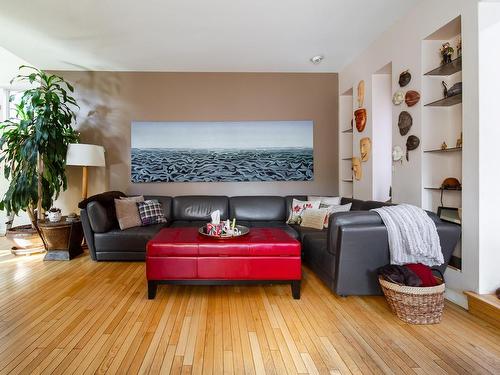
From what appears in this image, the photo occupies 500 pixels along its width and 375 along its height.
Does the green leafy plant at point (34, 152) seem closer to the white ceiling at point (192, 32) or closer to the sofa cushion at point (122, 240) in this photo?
the white ceiling at point (192, 32)

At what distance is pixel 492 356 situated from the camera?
161 centimetres

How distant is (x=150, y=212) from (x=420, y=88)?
3.47 meters

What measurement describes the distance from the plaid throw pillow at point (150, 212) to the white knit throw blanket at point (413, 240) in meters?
2.87

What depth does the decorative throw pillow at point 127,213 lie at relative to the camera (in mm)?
3563

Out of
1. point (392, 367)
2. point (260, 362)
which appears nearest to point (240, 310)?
point (260, 362)

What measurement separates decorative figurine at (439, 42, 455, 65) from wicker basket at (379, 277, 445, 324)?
6.44ft

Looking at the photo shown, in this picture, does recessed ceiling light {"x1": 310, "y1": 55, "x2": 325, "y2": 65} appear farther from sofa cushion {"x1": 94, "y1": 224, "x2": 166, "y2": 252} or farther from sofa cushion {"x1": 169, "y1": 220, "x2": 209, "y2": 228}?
sofa cushion {"x1": 94, "y1": 224, "x2": 166, "y2": 252}

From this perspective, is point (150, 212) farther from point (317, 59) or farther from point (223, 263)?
point (317, 59)

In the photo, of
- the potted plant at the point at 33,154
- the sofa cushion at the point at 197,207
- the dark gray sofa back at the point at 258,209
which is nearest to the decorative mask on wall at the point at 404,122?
the dark gray sofa back at the point at 258,209

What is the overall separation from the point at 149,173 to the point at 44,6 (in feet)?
7.74

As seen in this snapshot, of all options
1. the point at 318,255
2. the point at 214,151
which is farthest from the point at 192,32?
the point at 318,255

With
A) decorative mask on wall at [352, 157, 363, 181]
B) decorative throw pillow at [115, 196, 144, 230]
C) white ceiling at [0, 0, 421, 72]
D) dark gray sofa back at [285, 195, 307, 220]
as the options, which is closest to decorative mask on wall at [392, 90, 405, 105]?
white ceiling at [0, 0, 421, 72]

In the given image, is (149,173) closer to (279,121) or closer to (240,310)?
(279,121)

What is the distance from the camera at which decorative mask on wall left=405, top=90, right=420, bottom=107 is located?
274 cm
